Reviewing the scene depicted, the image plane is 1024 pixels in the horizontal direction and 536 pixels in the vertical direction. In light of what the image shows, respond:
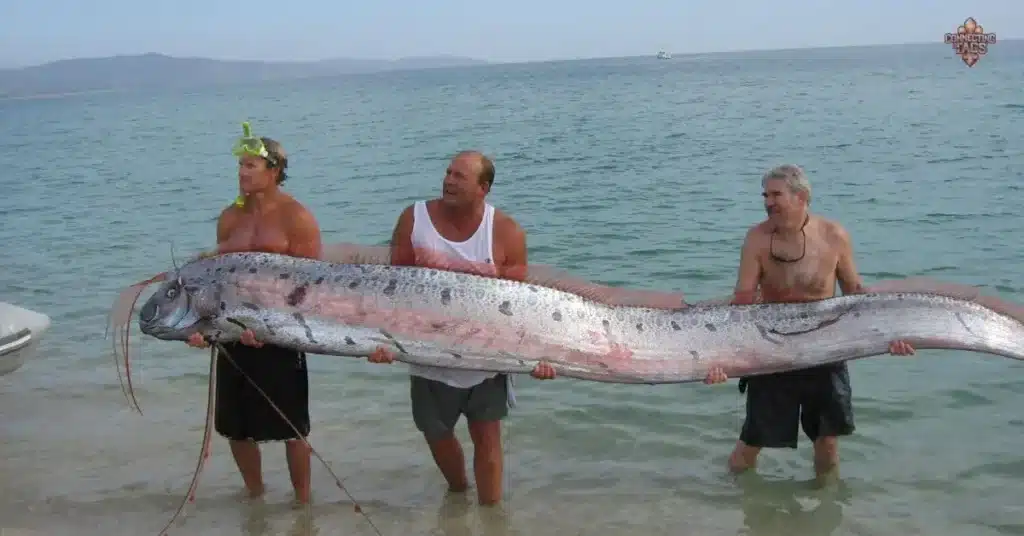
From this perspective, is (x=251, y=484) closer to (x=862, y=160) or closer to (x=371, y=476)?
(x=371, y=476)

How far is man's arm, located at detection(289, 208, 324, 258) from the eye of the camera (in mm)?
4848

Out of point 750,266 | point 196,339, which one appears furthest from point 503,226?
point 196,339

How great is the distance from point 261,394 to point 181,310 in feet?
1.89

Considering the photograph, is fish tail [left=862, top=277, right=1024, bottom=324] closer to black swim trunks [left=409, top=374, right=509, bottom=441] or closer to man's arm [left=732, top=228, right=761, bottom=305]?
man's arm [left=732, top=228, right=761, bottom=305]

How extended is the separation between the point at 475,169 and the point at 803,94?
5191cm

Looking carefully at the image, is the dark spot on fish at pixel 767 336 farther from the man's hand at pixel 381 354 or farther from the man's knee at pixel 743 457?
the man's hand at pixel 381 354

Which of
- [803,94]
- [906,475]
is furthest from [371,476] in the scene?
[803,94]

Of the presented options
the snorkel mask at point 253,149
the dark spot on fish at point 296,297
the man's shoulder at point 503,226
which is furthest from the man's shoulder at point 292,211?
the man's shoulder at point 503,226

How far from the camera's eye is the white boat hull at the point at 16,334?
6699 mm

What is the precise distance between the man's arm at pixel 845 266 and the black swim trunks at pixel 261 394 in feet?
8.98

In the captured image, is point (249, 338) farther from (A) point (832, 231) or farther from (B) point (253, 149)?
(A) point (832, 231)

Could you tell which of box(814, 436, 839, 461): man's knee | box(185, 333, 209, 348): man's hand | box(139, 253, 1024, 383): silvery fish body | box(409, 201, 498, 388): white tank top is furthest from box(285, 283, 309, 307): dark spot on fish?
box(814, 436, 839, 461): man's knee

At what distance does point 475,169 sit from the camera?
4594mm

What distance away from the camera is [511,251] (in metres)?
4.73
